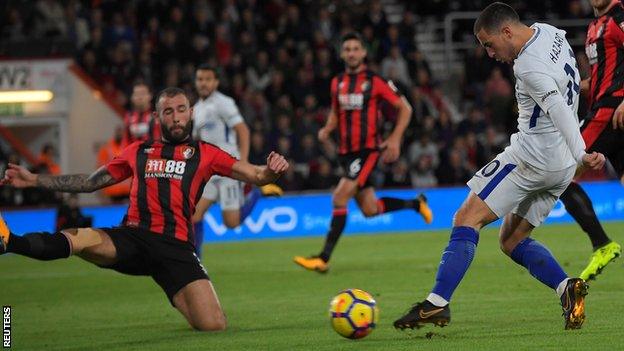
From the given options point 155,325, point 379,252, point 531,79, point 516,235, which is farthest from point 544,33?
point 379,252

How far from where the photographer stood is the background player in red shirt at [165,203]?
7656mm

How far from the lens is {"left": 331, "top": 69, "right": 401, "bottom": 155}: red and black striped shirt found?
40.7ft

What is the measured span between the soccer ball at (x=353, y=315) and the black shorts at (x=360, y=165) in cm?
542

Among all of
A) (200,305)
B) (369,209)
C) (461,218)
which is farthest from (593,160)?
(369,209)

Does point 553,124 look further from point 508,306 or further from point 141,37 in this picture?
point 141,37

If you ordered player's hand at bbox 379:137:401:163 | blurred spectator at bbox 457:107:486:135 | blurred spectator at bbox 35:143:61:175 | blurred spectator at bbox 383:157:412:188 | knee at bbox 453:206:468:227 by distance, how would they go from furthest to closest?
blurred spectator at bbox 457:107:486:135 < blurred spectator at bbox 383:157:412:188 < blurred spectator at bbox 35:143:61:175 < player's hand at bbox 379:137:401:163 < knee at bbox 453:206:468:227

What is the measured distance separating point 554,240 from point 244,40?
350 inches

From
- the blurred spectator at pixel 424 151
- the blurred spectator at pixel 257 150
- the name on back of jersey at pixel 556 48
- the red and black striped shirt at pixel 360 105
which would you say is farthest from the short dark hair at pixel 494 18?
the blurred spectator at pixel 424 151

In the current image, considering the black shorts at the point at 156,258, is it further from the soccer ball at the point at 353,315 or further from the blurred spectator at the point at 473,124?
the blurred spectator at the point at 473,124

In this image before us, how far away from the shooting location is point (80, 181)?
26.2ft

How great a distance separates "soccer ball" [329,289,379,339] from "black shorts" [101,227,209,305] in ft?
4.14

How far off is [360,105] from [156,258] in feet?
16.5

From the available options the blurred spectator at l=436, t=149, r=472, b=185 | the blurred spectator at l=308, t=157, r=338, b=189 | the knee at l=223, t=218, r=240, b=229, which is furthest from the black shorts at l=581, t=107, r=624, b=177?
the blurred spectator at l=436, t=149, r=472, b=185

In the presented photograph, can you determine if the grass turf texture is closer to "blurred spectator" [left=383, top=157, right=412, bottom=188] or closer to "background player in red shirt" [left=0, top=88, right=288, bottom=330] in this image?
"background player in red shirt" [left=0, top=88, right=288, bottom=330]
